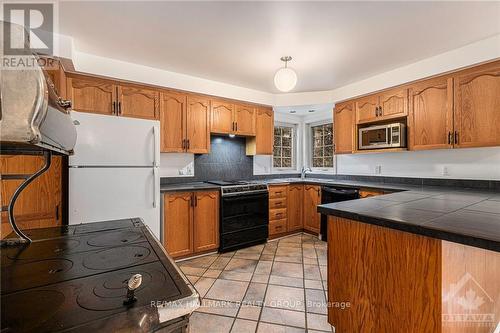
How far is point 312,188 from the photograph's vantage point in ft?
12.7

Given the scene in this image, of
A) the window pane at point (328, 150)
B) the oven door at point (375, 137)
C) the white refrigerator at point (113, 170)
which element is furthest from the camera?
the window pane at point (328, 150)

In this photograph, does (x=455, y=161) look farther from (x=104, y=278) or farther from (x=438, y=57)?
(x=104, y=278)

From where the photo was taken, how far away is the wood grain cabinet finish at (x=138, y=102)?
287 cm

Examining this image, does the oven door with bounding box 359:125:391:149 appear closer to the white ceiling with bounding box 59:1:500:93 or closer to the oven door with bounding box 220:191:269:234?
the white ceiling with bounding box 59:1:500:93

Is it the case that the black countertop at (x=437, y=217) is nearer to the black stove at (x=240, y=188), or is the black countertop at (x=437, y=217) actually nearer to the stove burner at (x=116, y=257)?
the stove burner at (x=116, y=257)

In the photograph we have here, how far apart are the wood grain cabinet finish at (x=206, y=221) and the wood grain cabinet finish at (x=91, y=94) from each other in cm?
146

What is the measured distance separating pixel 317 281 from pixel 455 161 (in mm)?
2155

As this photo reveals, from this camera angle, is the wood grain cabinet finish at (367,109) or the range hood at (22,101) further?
the wood grain cabinet finish at (367,109)

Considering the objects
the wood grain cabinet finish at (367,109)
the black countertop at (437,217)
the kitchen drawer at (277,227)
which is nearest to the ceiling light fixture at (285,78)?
the black countertop at (437,217)

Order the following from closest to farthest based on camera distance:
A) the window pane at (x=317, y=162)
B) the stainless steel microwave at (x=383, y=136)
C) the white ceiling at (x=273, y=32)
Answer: the white ceiling at (x=273, y=32) → the stainless steel microwave at (x=383, y=136) → the window pane at (x=317, y=162)

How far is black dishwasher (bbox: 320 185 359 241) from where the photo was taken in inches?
126

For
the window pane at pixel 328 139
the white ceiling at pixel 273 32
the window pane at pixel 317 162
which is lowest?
the window pane at pixel 317 162

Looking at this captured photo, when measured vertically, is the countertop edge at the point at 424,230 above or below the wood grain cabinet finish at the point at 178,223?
above

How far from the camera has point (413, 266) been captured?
4.02 feet
